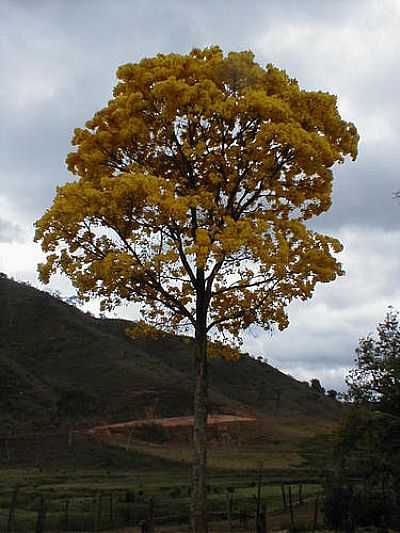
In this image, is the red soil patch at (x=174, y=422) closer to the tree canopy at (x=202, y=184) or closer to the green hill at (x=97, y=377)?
the green hill at (x=97, y=377)

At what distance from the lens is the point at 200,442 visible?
15195 mm

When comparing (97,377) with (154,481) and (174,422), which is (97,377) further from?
(154,481)

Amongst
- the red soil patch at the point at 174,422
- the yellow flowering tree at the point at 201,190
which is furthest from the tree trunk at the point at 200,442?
the red soil patch at the point at 174,422

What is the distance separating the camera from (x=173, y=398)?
277ft

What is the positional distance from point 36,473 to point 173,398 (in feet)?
120

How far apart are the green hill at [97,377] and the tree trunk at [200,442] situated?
4688cm

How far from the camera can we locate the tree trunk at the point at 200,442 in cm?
1496

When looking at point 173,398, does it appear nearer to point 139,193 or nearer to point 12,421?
point 12,421

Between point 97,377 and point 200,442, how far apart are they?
7596cm

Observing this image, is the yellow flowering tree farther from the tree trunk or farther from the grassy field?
the grassy field

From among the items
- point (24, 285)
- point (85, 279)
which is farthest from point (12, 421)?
Result: point (85, 279)

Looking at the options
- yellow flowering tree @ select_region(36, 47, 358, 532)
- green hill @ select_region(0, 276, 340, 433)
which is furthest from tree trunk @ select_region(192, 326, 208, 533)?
green hill @ select_region(0, 276, 340, 433)

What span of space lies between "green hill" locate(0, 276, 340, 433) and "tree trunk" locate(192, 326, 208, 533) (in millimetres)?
46876

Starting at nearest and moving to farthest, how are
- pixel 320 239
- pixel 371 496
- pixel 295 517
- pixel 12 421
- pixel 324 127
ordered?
pixel 320 239 → pixel 324 127 → pixel 371 496 → pixel 295 517 → pixel 12 421
